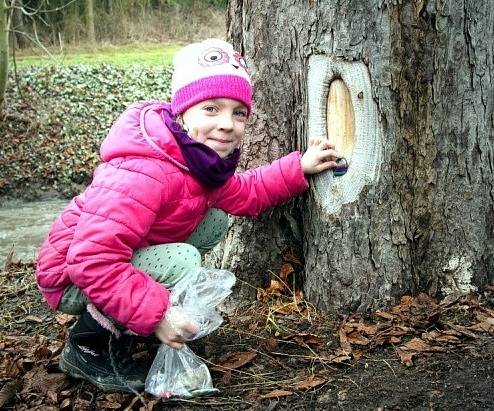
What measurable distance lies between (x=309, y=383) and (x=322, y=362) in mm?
170

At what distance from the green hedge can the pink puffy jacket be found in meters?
7.32

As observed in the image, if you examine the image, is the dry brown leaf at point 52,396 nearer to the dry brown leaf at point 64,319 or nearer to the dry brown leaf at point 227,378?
the dry brown leaf at point 227,378

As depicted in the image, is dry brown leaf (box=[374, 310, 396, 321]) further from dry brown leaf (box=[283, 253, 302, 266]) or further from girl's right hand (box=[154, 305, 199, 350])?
girl's right hand (box=[154, 305, 199, 350])

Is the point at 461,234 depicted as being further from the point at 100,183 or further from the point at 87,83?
the point at 87,83

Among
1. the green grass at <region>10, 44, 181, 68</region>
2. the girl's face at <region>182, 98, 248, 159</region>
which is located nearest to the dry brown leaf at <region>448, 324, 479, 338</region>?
the girl's face at <region>182, 98, 248, 159</region>

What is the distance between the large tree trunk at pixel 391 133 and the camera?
9.57 feet

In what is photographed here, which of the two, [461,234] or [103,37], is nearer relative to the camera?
[461,234]

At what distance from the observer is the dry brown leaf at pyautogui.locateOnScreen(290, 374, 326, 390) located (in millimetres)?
2621

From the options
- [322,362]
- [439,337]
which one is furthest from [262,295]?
[439,337]

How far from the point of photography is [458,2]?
2.95 metres

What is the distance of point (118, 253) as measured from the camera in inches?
96.1

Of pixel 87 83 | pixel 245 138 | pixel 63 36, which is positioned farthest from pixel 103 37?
pixel 245 138

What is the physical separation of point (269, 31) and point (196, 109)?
2.46ft

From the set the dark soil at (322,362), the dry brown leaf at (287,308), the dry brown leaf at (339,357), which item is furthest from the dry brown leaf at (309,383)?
the dry brown leaf at (287,308)
